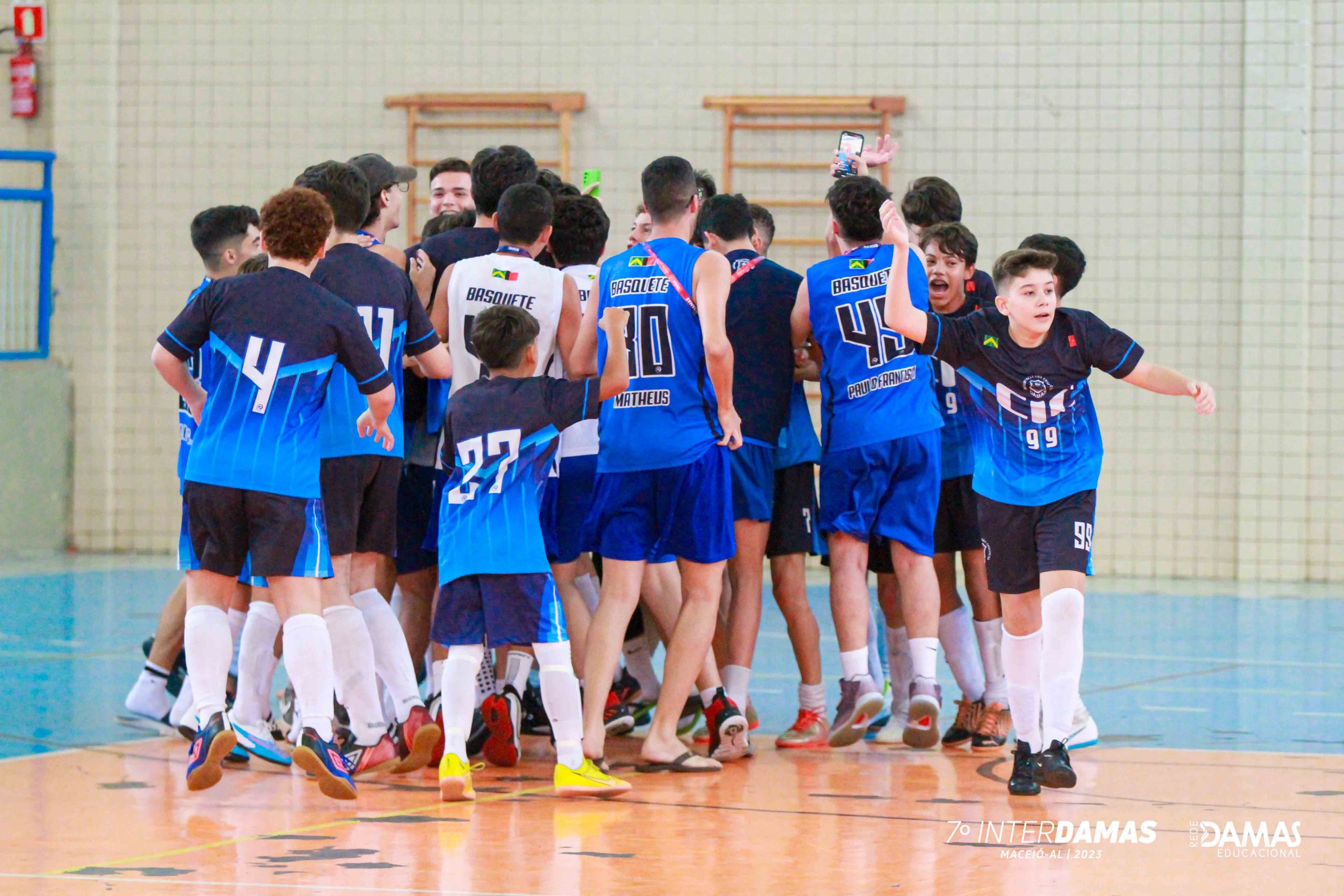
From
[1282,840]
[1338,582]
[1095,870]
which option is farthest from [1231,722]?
[1338,582]

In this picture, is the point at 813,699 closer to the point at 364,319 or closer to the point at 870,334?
the point at 870,334

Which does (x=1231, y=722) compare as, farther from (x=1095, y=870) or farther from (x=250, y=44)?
(x=250, y=44)

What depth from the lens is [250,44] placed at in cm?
1137

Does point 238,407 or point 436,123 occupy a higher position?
point 436,123

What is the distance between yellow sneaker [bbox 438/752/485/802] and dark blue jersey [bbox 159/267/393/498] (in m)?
0.85

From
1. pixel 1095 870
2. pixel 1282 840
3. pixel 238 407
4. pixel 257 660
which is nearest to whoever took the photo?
pixel 1095 870

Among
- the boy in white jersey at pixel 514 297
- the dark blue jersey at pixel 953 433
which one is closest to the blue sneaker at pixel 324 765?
the boy in white jersey at pixel 514 297

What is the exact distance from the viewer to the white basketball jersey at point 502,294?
16.9ft

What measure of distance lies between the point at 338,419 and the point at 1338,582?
7.73 meters

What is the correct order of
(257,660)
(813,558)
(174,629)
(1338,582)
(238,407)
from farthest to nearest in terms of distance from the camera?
(813,558), (1338,582), (174,629), (257,660), (238,407)

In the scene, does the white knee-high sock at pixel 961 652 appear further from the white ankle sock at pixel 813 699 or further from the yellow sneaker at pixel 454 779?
the yellow sneaker at pixel 454 779

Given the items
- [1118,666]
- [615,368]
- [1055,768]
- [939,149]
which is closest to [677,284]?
[615,368]

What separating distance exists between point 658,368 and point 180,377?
1.47 metres

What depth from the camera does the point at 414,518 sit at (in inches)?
221
